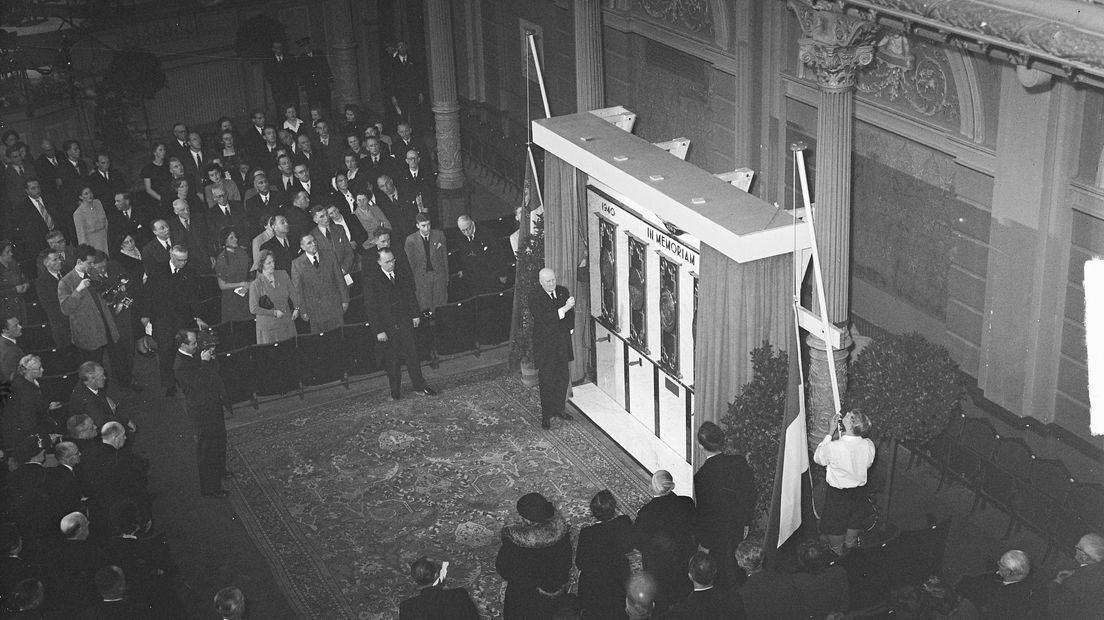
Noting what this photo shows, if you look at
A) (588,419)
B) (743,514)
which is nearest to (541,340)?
(588,419)

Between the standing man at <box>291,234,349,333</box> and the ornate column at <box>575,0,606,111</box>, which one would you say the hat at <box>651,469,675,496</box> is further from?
the standing man at <box>291,234,349,333</box>

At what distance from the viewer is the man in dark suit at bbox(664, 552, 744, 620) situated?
7555 mm

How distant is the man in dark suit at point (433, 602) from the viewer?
24.6 feet

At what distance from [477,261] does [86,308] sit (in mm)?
3689

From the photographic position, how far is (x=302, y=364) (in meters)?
12.9

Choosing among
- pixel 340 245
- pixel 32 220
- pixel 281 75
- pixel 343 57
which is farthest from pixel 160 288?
pixel 343 57

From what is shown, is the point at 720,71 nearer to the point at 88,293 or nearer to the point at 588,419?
the point at 588,419

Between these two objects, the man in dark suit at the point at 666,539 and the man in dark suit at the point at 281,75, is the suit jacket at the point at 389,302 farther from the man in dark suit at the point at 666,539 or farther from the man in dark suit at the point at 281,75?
the man in dark suit at the point at 281,75

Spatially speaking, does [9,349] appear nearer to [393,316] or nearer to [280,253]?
[280,253]

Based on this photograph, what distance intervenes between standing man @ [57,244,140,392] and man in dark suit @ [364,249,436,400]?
2.40m

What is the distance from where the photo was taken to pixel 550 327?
1179cm

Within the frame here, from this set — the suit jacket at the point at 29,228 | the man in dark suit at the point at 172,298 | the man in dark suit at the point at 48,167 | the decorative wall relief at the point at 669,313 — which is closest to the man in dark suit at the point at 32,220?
the suit jacket at the point at 29,228

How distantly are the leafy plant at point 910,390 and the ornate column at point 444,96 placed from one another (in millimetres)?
9131

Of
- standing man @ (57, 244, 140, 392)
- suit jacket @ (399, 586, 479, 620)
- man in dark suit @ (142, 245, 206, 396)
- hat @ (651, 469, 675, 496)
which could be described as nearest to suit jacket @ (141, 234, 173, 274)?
man in dark suit @ (142, 245, 206, 396)
